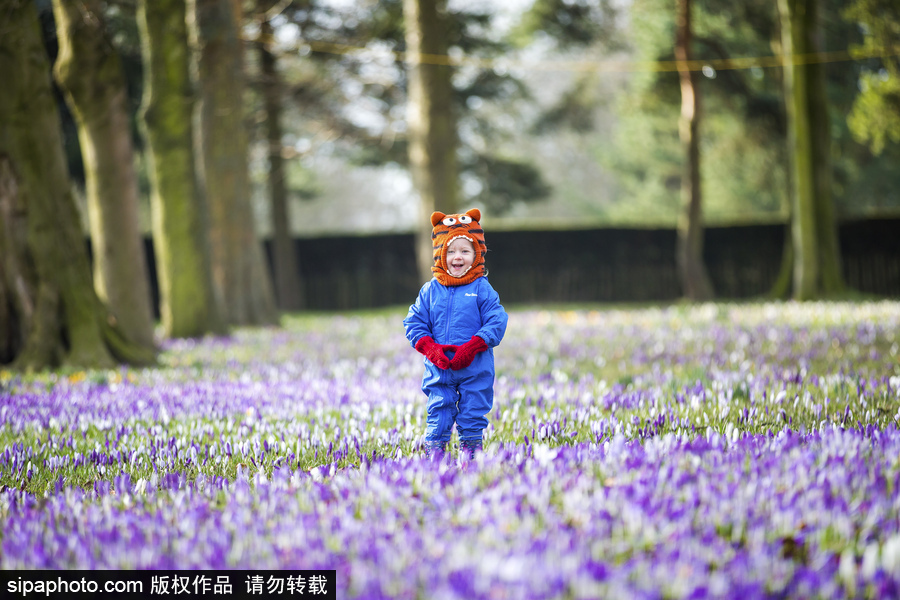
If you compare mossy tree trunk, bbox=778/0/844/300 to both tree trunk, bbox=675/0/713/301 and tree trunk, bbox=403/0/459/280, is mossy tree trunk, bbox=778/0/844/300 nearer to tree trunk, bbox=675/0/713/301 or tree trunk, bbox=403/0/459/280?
tree trunk, bbox=675/0/713/301

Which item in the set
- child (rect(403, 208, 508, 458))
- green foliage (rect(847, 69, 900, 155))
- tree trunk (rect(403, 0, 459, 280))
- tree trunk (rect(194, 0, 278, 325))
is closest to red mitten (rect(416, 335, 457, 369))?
child (rect(403, 208, 508, 458))

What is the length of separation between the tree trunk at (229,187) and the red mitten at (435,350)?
507 inches

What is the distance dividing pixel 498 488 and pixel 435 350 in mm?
1405

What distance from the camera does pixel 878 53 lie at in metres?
19.6

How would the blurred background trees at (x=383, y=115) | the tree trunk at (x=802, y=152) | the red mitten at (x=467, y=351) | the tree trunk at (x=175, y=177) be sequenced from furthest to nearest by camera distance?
the tree trunk at (x=802, y=152) → the tree trunk at (x=175, y=177) → the blurred background trees at (x=383, y=115) → the red mitten at (x=467, y=351)

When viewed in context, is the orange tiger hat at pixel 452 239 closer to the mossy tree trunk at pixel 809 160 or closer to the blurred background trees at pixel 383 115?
the blurred background trees at pixel 383 115

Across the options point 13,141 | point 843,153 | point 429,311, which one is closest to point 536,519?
point 429,311

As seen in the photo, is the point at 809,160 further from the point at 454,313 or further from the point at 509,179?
the point at 454,313

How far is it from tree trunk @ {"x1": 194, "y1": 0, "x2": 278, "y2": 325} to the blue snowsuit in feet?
41.8

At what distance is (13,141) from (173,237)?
404 cm

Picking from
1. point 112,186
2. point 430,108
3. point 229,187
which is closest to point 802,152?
point 430,108

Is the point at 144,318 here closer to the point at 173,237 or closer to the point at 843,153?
the point at 173,237

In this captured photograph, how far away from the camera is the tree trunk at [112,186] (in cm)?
1078

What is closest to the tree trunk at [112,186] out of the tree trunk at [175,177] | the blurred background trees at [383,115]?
the blurred background trees at [383,115]
